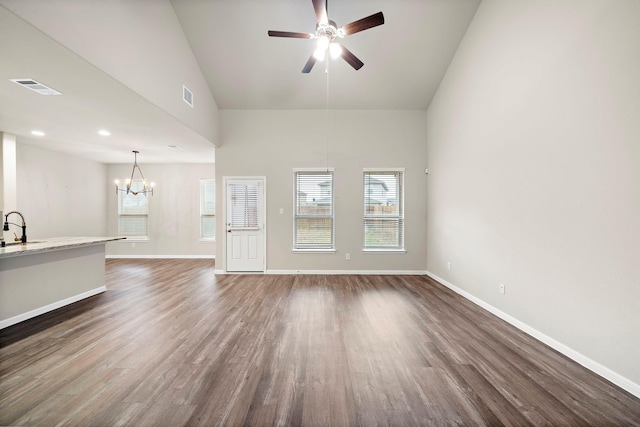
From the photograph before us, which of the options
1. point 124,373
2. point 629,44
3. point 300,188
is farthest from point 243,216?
point 629,44

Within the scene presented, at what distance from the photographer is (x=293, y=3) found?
371 centimetres

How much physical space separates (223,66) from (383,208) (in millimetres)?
4126

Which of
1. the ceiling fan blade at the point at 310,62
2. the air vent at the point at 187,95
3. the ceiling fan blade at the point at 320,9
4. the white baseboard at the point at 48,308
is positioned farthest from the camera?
the air vent at the point at 187,95

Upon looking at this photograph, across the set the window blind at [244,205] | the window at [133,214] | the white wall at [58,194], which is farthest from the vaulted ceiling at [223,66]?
the window at [133,214]

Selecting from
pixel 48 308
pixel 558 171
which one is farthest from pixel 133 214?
pixel 558 171

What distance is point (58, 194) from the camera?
602 centimetres

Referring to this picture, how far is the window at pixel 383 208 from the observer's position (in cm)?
546

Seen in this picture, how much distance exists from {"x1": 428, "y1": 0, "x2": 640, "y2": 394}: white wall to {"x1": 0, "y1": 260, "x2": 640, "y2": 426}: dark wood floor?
45 centimetres

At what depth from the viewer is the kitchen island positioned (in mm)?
2951

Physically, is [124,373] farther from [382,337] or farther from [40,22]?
[40,22]

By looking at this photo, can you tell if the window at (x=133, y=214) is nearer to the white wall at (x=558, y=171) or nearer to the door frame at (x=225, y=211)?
the door frame at (x=225, y=211)

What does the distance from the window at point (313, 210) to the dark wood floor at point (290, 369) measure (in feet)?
6.42

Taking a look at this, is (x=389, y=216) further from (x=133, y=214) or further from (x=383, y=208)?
(x=133, y=214)

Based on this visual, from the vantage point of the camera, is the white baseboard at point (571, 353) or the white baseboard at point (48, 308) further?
the white baseboard at point (48, 308)
